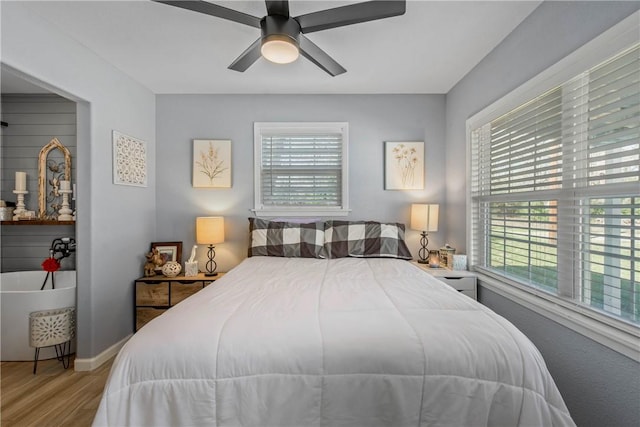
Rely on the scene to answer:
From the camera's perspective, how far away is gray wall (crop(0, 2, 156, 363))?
1.88m

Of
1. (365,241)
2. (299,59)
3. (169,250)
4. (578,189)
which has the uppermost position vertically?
(299,59)

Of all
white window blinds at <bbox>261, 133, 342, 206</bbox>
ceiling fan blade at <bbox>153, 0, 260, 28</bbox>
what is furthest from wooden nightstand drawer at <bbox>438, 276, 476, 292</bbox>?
ceiling fan blade at <bbox>153, 0, 260, 28</bbox>

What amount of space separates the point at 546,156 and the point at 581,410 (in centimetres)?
144

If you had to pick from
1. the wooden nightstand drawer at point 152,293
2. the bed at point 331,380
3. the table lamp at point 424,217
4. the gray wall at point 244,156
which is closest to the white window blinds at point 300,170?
the gray wall at point 244,156

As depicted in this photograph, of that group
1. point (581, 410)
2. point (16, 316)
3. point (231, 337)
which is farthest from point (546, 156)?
point (16, 316)

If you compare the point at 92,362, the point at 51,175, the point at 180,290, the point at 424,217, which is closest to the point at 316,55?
the point at 424,217

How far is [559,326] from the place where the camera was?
1670 mm

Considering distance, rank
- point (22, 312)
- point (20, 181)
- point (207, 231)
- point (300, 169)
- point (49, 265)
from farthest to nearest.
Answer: point (300, 169) → point (20, 181) → point (207, 231) → point (49, 265) → point (22, 312)

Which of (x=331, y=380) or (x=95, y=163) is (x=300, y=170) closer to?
(x=95, y=163)

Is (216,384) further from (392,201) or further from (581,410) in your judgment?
(392,201)

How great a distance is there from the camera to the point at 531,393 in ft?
3.25

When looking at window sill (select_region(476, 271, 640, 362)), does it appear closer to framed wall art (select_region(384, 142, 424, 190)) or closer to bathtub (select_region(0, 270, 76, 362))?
framed wall art (select_region(384, 142, 424, 190))

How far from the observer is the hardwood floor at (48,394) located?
5.88 ft

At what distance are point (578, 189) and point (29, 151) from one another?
16.2ft
